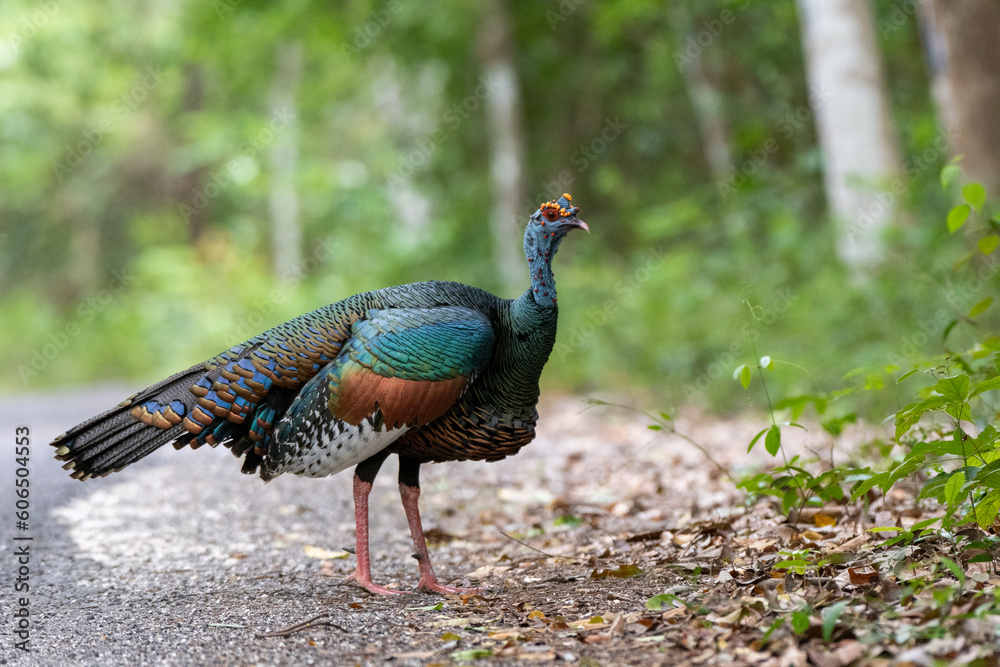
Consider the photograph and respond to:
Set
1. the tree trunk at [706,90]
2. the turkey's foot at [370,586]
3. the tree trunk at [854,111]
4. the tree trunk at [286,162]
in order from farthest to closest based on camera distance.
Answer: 1. the tree trunk at [286,162]
2. the tree trunk at [706,90]
3. the tree trunk at [854,111]
4. the turkey's foot at [370,586]

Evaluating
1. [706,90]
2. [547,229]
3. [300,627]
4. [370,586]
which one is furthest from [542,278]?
[706,90]

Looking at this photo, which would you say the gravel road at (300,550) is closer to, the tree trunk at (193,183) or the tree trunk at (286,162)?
the tree trunk at (286,162)

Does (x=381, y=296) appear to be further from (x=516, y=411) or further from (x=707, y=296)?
(x=707, y=296)

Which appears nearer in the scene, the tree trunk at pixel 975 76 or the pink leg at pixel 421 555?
the pink leg at pixel 421 555

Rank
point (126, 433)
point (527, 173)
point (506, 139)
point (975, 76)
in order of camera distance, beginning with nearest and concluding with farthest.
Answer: point (126, 433) → point (975, 76) → point (506, 139) → point (527, 173)

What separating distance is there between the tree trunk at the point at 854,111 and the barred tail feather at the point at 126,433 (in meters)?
6.46

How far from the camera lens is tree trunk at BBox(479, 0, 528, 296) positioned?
1186 cm

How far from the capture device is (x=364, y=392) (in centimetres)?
370

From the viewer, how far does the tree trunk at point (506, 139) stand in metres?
11.9

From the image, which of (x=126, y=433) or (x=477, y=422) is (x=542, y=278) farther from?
(x=126, y=433)

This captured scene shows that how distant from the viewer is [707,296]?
951cm

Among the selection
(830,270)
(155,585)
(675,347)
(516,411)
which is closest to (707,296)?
(675,347)

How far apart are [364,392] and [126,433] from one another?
103cm

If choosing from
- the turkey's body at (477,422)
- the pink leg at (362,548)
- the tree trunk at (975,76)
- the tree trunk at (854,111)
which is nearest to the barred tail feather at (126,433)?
the turkey's body at (477,422)
